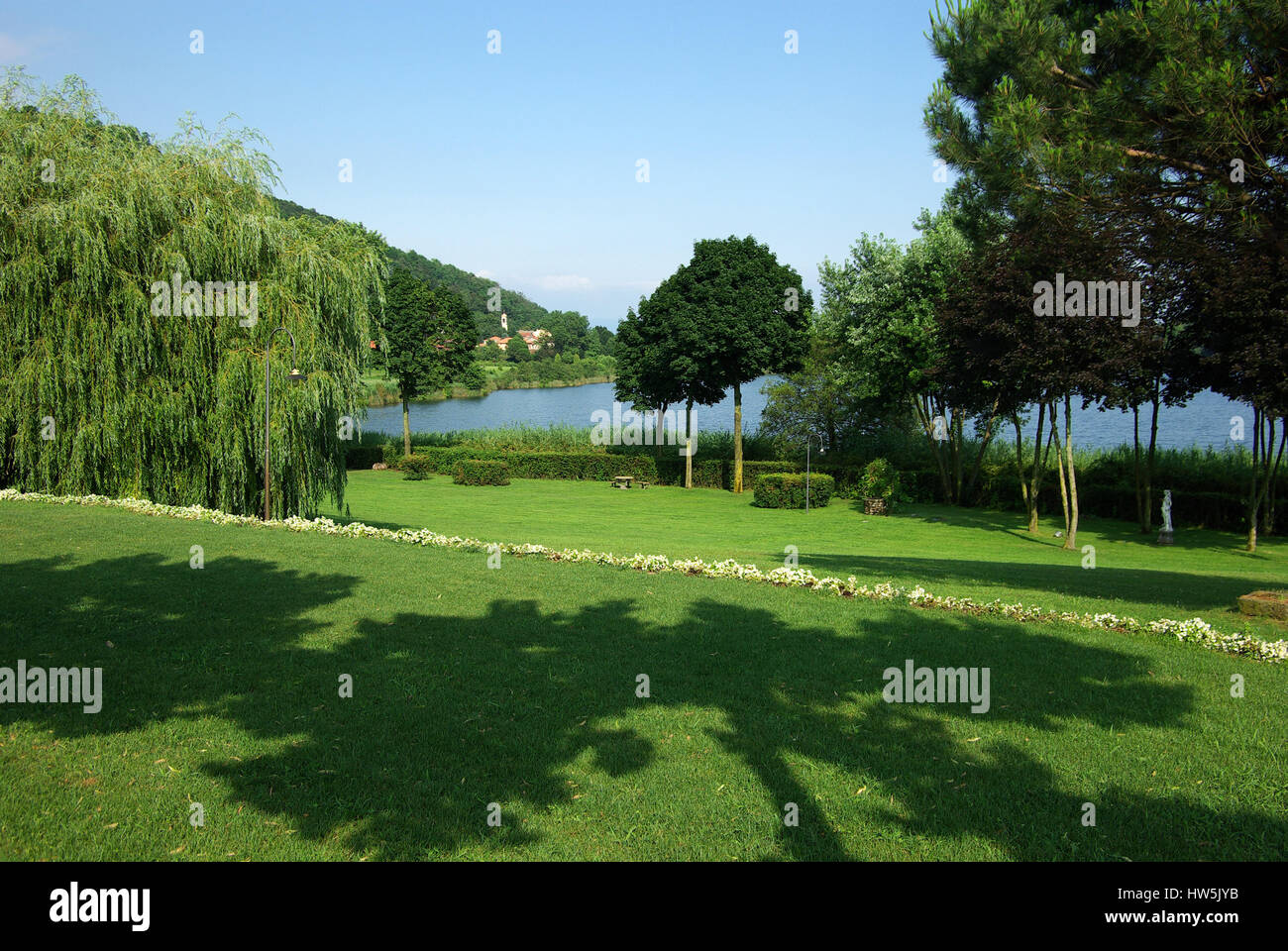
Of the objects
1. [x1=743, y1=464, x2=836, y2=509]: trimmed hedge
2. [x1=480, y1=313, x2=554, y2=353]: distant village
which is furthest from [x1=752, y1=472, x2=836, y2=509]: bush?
[x1=480, y1=313, x2=554, y2=353]: distant village

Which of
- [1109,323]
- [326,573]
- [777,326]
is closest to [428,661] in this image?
[326,573]

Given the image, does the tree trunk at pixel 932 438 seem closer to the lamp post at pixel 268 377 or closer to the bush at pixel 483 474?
the bush at pixel 483 474

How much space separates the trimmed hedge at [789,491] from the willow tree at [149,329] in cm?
1584

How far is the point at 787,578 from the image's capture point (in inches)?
429

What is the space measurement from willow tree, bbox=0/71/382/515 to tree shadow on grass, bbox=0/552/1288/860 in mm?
8317

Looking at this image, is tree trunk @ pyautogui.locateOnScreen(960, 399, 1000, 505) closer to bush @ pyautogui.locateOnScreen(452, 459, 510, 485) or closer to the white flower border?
bush @ pyautogui.locateOnScreen(452, 459, 510, 485)

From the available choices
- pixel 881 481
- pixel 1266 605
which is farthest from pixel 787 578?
pixel 881 481

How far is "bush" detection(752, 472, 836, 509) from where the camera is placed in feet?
95.7

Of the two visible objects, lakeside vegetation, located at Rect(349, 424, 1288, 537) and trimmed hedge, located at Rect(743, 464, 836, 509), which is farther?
trimmed hedge, located at Rect(743, 464, 836, 509)

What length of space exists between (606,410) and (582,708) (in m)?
68.6

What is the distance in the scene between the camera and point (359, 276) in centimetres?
1917

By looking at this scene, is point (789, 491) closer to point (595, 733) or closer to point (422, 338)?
point (422, 338)
